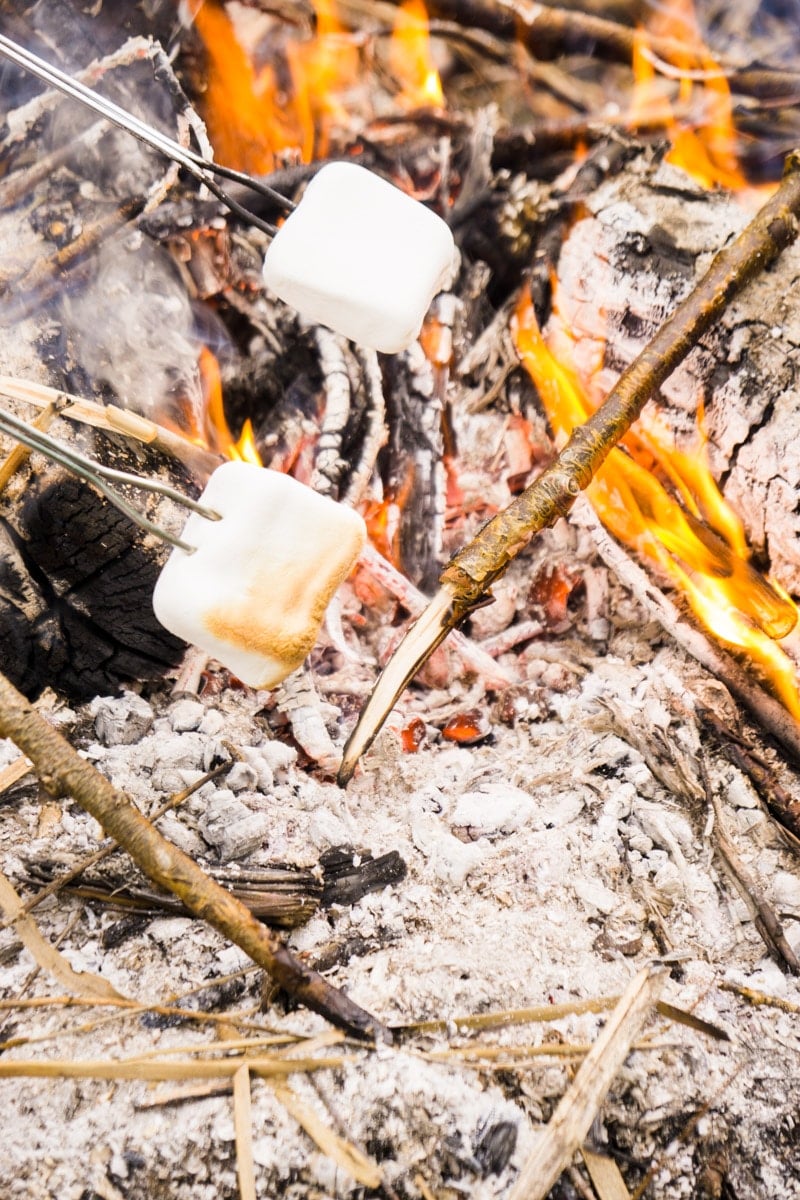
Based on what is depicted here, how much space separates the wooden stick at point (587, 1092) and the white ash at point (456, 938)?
0.10m

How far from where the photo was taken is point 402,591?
317 centimetres

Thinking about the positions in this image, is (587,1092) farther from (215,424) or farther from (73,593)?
(215,424)

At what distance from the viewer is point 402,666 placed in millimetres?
2154

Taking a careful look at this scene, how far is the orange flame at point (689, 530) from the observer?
2.69 m

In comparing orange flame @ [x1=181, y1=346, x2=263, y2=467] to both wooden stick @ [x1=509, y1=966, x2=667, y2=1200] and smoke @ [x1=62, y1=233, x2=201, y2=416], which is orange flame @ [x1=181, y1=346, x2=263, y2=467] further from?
wooden stick @ [x1=509, y1=966, x2=667, y2=1200]

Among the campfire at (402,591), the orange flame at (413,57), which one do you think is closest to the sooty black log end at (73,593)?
the campfire at (402,591)

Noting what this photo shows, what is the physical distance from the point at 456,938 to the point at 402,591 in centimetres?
162

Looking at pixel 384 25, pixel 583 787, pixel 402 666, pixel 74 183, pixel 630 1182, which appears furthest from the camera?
pixel 384 25

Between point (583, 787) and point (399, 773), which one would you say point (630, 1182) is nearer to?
point (583, 787)

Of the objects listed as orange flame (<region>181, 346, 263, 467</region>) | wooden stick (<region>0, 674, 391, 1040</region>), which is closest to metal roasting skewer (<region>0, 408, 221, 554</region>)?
wooden stick (<region>0, 674, 391, 1040</region>)

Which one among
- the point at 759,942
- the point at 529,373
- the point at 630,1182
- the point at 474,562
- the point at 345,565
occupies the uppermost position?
the point at 529,373

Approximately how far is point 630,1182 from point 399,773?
1.41 metres

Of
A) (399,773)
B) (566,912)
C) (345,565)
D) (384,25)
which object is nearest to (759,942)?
(566,912)

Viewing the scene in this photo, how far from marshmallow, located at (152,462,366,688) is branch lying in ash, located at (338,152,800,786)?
1.29ft
